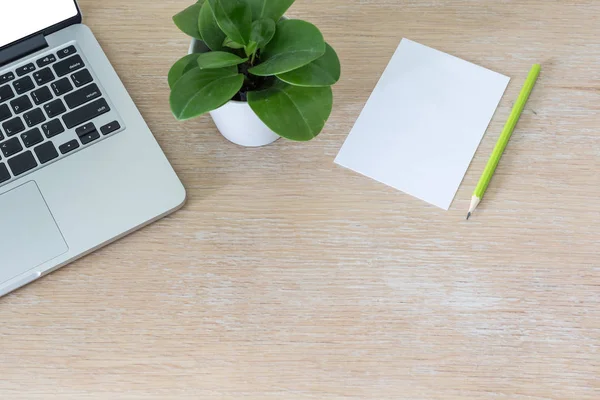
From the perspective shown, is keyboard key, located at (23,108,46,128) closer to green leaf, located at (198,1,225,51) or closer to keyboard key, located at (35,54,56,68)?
keyboard key, located at (35,54,56,68)

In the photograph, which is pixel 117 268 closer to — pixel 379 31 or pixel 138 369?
pixel 138 369

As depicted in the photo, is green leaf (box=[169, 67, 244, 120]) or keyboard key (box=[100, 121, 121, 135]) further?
keyboard key (box=[100, 121, 121, 135])

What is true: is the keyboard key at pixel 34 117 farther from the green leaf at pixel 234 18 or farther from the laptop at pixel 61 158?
the green leaf at pixel 234 18

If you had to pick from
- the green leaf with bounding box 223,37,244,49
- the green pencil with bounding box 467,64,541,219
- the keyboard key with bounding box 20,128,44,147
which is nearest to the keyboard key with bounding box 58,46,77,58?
the keyboard key with bounding box 20,128,44,147

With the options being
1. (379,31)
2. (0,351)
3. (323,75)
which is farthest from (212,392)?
(379,31)

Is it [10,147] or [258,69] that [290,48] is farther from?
[10,147]

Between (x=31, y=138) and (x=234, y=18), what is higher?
(x=234, y=18)

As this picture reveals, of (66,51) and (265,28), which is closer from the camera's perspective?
(265,28)

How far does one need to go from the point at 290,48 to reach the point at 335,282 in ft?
0.79

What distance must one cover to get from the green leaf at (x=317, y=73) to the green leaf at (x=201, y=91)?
5 centimetres

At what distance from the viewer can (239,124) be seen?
58cm

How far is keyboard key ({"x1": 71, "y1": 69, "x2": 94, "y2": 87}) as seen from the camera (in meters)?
0.62

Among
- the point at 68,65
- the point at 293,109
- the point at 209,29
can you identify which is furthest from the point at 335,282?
the point at 68,65

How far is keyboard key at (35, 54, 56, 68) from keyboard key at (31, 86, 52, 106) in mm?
33
